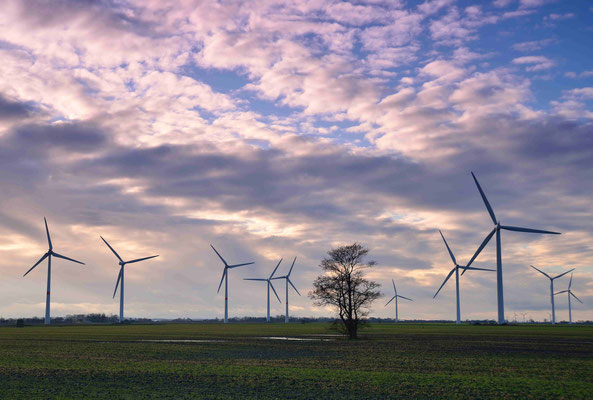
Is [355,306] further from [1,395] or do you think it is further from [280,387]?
[1,395]

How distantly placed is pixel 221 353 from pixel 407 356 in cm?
1522

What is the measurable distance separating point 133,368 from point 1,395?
11.8 m

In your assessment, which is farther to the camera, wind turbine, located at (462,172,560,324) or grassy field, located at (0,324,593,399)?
wind turbine, located at (462,172,560,324)

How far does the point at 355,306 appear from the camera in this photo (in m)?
83.6

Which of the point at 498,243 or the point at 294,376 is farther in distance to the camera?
the point at 498,243

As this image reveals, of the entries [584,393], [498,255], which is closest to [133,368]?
[584,393]

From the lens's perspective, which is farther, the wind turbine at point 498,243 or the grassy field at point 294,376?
the wind turbine at point 498,243

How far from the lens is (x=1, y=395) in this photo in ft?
80.9

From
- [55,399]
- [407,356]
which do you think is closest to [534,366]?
[407,356]

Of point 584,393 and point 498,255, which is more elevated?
point 498,255

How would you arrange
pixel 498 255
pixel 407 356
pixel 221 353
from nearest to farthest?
pixel 407 356 → pixel 221 353 → pixel 498 255

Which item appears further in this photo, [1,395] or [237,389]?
[237,389]

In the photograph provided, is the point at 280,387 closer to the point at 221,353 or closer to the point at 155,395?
the point at 155,395

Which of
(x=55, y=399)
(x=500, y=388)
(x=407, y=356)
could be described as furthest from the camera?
(x=407, y=356)
